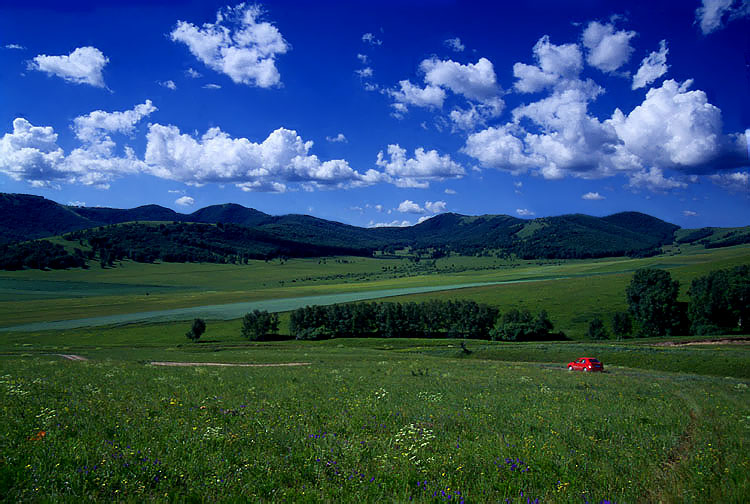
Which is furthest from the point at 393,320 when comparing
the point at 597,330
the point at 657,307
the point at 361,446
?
the point at 361,446

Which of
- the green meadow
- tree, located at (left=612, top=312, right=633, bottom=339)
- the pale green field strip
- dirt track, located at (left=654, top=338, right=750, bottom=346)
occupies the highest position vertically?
the green meadow

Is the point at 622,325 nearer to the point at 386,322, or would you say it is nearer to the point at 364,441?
the point at 386,322

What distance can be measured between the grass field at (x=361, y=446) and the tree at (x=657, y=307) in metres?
91.9

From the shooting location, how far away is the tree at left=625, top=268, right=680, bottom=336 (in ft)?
304

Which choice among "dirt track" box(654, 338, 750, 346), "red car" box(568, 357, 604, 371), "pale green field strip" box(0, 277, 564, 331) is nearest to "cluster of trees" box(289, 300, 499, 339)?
"pale green field strip" box(0, 277, 564, 331)

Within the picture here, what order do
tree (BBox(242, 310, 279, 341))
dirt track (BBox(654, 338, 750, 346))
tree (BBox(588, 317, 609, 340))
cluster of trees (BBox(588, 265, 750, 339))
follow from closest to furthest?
dirt track (BBox(654, 338, 750, 346)) < cluster of trees (BBox(588, 265, 750, 339)) < tree (BBox(588, 317, 609, 340)) < tree (BBox(242, 310, 279, 341))

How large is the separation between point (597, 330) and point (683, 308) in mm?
22915

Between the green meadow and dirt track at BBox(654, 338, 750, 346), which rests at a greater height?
the green meadow

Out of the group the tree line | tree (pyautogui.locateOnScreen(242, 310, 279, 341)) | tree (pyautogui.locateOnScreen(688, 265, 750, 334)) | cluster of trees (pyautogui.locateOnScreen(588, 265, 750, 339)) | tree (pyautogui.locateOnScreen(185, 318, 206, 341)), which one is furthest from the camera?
tree (pyautogui.locateOnScreen(242, 310, 279, 341))

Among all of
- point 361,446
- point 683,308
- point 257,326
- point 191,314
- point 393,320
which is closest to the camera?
point 361,446

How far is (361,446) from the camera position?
9.48m

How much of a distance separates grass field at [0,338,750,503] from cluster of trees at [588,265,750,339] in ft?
299

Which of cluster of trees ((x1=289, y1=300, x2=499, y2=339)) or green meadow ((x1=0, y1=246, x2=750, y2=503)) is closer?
green meadow ((x1=0, y1=246, x2=750, y2=503))

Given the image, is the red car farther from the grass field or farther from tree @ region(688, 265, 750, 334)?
tree @ region(688, 265, 750, 334)
